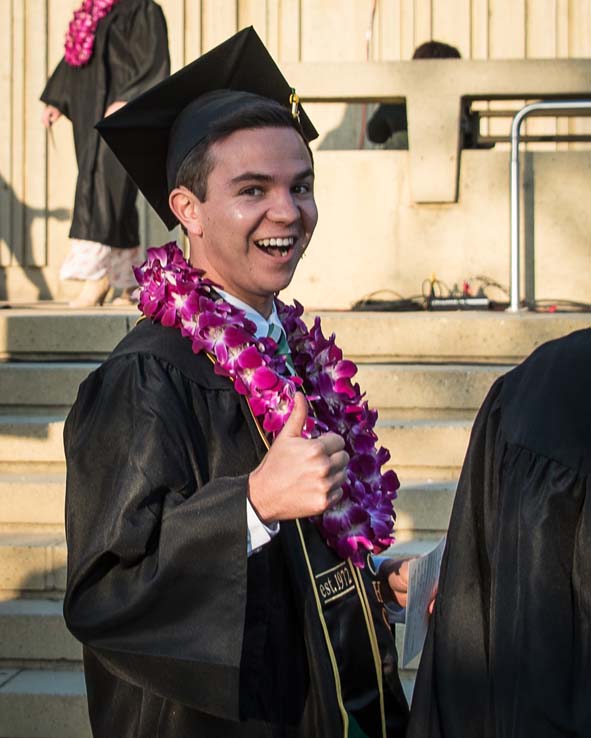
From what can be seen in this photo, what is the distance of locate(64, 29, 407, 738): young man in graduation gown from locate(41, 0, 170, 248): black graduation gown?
16.7ft

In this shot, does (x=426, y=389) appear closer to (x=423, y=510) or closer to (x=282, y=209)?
(x=423, y=510)

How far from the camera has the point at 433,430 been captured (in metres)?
5.06

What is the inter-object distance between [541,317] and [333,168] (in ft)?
6.04

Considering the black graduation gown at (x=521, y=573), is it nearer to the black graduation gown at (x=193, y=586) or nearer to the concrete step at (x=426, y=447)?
the black graduation gown at (x=193, y=586)

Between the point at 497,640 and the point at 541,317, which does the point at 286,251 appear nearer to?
the point at 497,640

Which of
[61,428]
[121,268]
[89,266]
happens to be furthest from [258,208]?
[121,268]

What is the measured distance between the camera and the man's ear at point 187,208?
7.84 ft


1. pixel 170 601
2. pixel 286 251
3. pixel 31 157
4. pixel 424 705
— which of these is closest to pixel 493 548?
pixel 424 705

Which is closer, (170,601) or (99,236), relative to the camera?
(170,601)

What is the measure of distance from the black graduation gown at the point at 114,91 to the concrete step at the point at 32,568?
3286 millimetres

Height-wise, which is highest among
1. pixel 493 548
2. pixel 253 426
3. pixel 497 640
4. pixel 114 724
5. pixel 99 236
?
pixel 99 236

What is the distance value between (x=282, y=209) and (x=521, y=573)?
0.88 metres

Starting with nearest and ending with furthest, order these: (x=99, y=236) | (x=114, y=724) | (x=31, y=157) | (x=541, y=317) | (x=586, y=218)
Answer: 1. (x=114, y=724)
2. (x=541, y=317)
3. (x=586, y=218)
4. (x=99, y=236)
5. (x=31, y=157)

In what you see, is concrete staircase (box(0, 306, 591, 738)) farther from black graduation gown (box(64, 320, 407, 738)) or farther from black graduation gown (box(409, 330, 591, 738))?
black graduation gown (box(409, 330, 591, 738))
